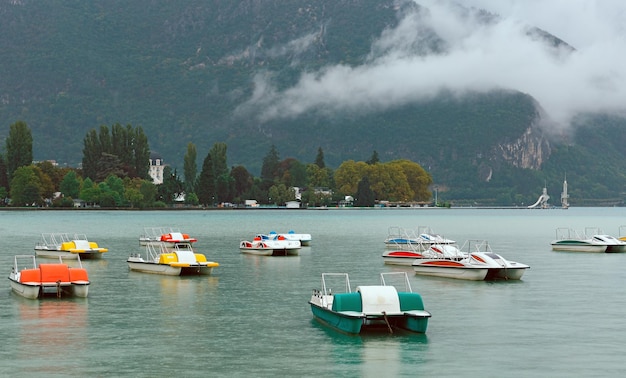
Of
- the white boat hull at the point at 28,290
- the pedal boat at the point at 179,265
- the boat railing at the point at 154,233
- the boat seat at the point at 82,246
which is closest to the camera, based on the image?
the white boat hull at the point at 28,290

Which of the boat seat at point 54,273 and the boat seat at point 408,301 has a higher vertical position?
the boat seat at point 54,273

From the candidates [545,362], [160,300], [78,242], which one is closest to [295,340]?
[545,362]

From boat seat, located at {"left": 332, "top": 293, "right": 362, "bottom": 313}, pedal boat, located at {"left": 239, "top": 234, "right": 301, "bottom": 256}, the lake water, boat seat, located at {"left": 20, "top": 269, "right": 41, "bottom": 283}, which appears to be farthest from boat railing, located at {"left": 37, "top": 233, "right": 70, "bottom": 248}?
boat seat, located at {"left": 332, "top": 293, "right": 362, "bottom": 313}

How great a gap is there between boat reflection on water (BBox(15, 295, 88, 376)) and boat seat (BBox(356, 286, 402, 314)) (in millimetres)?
12085

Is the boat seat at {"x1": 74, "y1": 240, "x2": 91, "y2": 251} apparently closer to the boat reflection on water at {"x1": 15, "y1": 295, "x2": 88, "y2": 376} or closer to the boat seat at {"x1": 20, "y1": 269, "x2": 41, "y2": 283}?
the boat seat at {"x1": 20, "y1": 269, "x2": 41, "y2": 283}

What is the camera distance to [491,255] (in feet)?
239

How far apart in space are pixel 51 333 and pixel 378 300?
14.8 metres

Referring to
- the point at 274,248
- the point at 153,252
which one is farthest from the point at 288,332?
the point at 153,252

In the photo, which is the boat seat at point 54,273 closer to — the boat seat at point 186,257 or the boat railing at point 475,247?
the boat seat at point 186,257

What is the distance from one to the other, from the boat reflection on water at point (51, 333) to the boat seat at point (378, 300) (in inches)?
476

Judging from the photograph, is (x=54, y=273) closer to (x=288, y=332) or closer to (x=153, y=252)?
(x=288, y=332)

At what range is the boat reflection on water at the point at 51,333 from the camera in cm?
3600

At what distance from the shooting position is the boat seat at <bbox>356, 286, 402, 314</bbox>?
42.1 metres

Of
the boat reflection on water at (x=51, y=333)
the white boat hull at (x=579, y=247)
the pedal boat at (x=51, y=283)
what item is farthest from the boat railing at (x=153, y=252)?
the white boat hull at (x=579, y=247)
